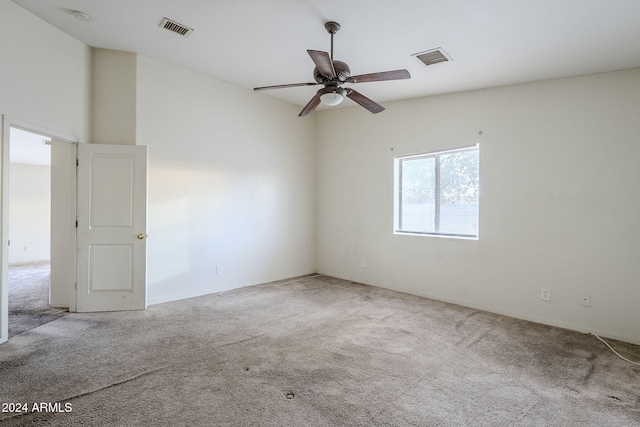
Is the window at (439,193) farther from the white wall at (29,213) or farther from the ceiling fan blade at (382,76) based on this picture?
the white wall at (29,213)

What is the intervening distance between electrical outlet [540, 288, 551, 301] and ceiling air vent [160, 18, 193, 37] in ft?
15.4

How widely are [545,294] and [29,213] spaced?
1118 cm

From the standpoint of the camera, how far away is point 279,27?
2990 millimetres

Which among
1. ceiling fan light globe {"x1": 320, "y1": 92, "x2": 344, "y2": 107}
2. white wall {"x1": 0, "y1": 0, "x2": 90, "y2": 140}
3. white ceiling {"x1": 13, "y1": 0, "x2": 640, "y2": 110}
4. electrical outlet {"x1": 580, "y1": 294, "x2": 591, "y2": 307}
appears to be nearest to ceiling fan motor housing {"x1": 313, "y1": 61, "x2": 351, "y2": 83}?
ceiling fan light globe {"x1": 320, "y1": 92, "x2": 344, "y2": 107}

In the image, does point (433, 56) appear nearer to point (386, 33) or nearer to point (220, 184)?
point (386, 33)

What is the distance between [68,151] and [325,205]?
148 inches

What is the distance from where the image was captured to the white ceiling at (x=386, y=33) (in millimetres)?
2574

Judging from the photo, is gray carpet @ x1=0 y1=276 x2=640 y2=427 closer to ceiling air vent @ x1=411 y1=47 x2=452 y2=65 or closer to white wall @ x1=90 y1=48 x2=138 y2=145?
white wall @ x1=90 y1=48 x2=138 y2=145

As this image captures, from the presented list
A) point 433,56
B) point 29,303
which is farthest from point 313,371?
point 29,303

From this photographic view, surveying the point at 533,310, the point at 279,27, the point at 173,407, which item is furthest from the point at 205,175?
the point at 533,310

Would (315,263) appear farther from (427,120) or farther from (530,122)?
(530,122)

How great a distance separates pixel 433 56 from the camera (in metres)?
3.36

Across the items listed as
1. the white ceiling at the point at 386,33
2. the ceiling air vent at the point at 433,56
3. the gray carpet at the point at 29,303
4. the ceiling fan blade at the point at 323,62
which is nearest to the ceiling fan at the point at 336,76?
the ceiling fan blade at the point at 323,62

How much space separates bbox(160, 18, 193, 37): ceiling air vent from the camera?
118 inches
